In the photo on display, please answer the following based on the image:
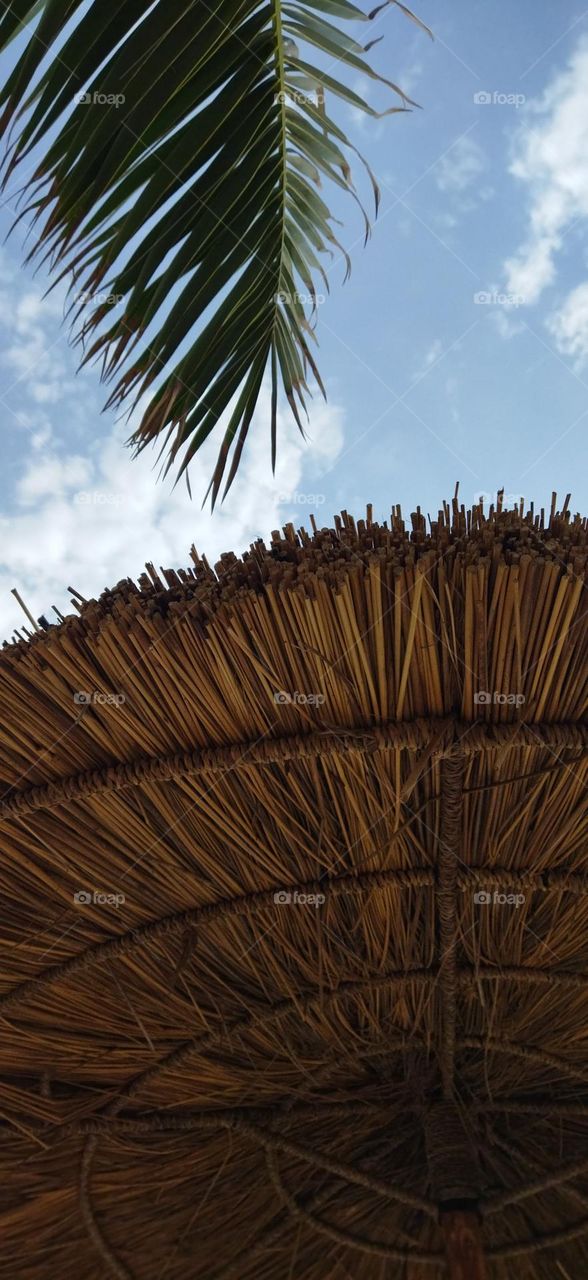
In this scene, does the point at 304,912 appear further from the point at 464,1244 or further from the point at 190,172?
the point at 190,172

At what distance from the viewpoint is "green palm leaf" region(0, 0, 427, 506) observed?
1171mm

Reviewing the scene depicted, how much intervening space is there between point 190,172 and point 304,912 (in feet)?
3.26

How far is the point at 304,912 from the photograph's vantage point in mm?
1144

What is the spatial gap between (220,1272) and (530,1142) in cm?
46

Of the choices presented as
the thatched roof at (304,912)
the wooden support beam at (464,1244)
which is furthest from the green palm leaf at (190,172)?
the wooden support beam at (464,1244)

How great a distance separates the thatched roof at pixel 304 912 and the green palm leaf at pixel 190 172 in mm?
574

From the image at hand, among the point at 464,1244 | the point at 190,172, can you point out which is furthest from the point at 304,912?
the point at 190,172

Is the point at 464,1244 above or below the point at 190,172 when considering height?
below

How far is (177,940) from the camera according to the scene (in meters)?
1.16

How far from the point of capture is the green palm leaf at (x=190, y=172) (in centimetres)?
117

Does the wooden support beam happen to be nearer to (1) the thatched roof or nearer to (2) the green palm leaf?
(1) the thatched roof

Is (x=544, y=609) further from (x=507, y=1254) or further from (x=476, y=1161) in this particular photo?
(x=507, y=1254)

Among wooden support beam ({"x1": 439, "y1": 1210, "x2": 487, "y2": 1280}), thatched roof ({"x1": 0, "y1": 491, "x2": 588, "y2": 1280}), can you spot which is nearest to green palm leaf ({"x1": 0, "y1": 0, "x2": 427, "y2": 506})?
thatched roof ({"x1": 0, "y1": 491, "x2": 588, "y2": 1280})

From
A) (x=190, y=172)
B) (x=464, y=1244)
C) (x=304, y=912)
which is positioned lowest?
(x=464, y=1244)
